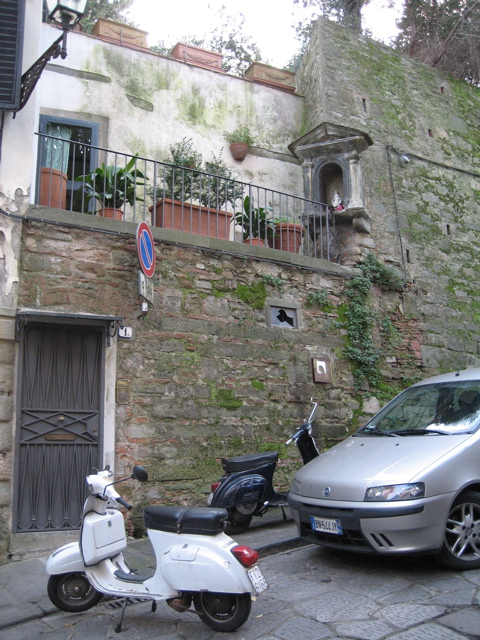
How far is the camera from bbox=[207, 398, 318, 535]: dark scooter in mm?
5535

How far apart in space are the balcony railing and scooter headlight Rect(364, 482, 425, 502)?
13.2 ft

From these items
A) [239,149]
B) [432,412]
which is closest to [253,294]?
[432,412]

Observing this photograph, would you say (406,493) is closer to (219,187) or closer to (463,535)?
(463,535)

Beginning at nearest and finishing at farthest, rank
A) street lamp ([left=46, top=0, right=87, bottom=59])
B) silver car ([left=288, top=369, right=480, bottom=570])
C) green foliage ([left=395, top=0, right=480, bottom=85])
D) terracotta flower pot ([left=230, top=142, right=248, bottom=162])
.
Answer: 1. silver car ([left=288, top=369, right=480, bottom=570])
2. street lamp ([left=46, top=0, right=87, bottom=59])
3. terracotta flower pot ([left=230, top=142, right=248, bottom=162])
4. green foliage ([left=395, top=0, right=480, bottom=85])

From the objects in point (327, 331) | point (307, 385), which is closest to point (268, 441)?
point (307, 385)

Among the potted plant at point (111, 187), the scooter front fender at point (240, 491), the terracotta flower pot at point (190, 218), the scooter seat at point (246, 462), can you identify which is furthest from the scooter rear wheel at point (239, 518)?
the potted plant at point (111, 187)

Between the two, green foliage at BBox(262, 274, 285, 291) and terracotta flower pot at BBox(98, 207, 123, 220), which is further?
green foliage at BBox(262, 274, 285, 291)

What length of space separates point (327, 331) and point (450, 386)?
2.74 m

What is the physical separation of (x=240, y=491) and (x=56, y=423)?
6.38 ft

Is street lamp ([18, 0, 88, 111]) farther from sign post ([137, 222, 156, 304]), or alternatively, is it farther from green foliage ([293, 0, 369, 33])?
green foliage ([293, 0, 369, 33])

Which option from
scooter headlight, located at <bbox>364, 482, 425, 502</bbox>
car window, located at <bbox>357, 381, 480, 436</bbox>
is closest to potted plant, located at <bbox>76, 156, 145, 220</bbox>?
car window, located at <bbox>357, 381, 480, 436</bbox>

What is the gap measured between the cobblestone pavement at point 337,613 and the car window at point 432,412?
1054 millimetres

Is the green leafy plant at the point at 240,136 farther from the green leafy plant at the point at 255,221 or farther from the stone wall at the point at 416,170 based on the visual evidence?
the green leafy plant at the point at 255,221

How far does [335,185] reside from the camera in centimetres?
976
